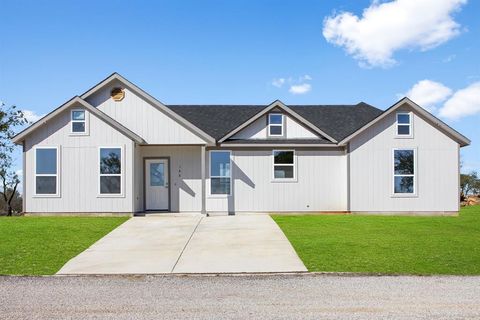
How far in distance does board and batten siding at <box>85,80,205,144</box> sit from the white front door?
54.3 inches

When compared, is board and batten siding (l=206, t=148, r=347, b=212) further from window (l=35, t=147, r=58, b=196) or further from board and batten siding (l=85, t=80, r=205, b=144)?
window (l=35, t=147, r=58, b=196)

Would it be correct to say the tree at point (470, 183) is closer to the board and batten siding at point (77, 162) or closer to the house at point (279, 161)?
the house at point (279, 161)

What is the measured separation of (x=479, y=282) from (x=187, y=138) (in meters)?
13.8

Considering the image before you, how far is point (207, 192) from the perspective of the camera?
20.6m

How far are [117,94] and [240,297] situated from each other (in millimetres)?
14991

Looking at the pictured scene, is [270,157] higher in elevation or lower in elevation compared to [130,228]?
higher

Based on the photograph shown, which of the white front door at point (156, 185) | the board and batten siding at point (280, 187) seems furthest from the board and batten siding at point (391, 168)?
the white front door at point (156, 185)

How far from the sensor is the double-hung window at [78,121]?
18984 mm

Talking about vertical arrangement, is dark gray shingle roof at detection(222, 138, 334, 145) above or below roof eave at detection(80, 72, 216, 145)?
below

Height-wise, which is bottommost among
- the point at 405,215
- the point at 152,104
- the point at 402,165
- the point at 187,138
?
the point at 405,215

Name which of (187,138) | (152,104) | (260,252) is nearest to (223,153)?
(187,138)

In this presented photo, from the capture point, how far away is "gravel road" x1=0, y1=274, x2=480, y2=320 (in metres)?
6.48

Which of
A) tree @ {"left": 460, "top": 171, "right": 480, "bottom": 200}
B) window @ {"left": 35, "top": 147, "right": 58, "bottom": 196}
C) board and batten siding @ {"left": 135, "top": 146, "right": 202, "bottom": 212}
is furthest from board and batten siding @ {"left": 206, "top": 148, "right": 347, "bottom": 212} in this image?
tree @ {"left": 460, "top": 171, "right": 480, "bottom": 200}

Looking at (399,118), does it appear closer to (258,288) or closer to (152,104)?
(152,104)
